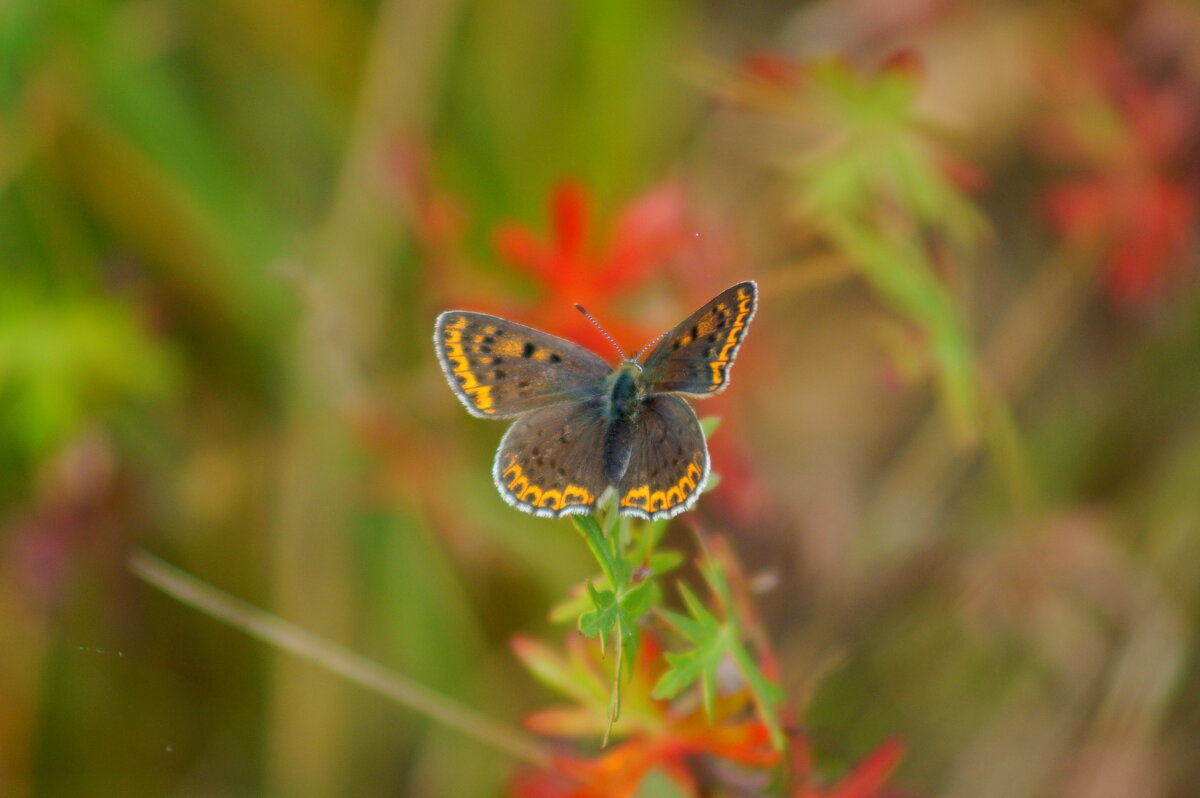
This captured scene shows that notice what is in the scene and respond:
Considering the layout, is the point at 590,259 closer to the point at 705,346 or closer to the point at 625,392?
the point at 625,392

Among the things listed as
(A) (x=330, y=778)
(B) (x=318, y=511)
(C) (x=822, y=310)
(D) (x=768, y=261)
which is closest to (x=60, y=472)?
(B) (x=318, y=511)

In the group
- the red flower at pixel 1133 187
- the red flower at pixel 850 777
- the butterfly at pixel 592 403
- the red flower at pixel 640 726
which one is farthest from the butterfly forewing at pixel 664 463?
the red flower at pixel 1133 187

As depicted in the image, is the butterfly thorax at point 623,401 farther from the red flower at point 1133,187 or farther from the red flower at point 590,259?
the red flower at point 1133,187

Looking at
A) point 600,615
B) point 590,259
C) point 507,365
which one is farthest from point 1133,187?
point 600,615

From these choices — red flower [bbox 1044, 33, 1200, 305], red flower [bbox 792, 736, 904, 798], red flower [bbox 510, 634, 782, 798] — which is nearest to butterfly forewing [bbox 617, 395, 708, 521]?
red flower [bbox 510, 634, 782, 798]

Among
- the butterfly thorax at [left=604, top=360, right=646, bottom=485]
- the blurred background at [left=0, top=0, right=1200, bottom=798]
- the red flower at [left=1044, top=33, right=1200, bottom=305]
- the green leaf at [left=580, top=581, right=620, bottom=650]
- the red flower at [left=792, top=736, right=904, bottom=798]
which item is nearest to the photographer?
the green leaf at [left=580, top=581, right=620, bottom=650]

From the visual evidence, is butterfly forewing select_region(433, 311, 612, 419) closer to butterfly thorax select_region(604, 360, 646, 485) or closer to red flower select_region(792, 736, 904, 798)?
butterfly thorax select_region(604, 360, 646, 485)
